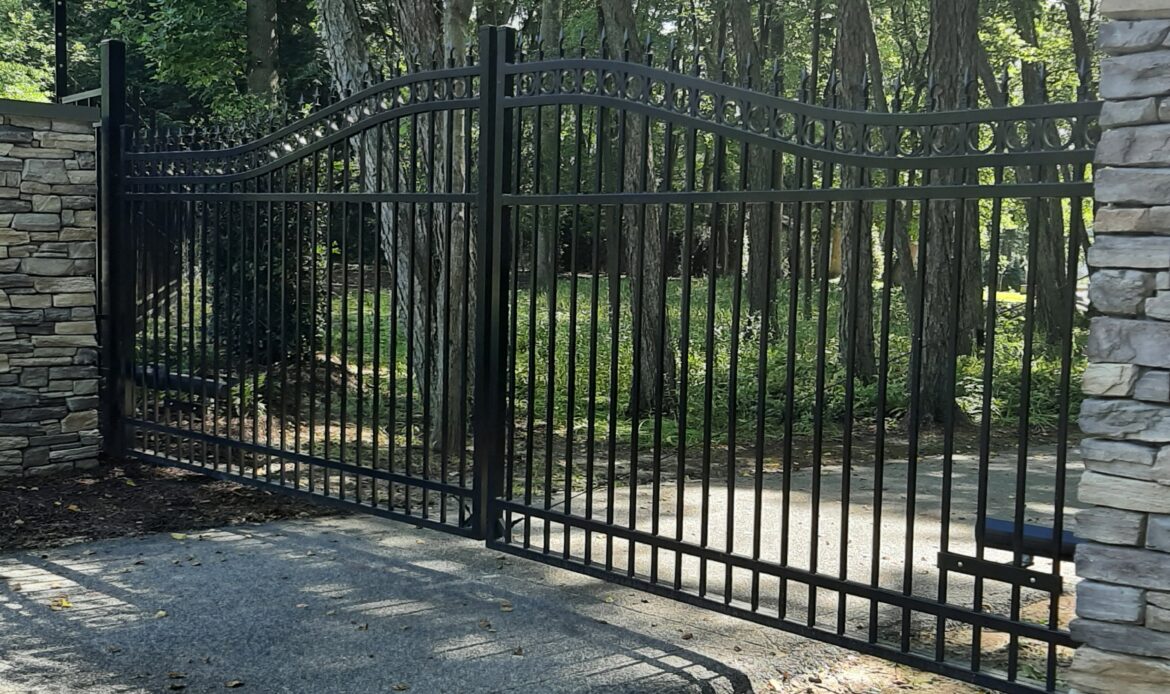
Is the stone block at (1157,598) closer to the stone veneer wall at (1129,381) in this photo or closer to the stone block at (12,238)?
the stone veneer wall at (1129,381)

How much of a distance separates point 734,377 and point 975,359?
1381 cm

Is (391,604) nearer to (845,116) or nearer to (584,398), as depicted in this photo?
(845,116)

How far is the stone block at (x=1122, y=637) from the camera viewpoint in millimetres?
3561

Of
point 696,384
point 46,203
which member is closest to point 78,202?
point 46,203

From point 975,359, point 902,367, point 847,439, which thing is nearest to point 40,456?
point 847,439

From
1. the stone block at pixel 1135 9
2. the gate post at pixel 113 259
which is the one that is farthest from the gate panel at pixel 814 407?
the gate post at pixel 113 259

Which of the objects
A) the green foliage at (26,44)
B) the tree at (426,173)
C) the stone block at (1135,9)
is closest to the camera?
the stone block at (1135,9)

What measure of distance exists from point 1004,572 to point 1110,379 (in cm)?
85

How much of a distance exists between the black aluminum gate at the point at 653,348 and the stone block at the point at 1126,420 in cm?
20

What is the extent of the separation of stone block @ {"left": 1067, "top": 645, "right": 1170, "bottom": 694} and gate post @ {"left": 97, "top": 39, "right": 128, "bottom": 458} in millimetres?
7040

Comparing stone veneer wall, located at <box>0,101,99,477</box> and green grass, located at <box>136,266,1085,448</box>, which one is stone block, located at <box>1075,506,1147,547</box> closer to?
green grass, located at <box>136,266,1085,448</box>

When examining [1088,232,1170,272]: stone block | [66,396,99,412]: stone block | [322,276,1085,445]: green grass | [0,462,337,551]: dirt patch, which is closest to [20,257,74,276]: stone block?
[66,396,99,412]: stone block

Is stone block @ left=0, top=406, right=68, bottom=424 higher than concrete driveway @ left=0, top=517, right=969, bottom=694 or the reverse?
higher

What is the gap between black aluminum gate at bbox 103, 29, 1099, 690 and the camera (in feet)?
13.9
